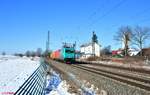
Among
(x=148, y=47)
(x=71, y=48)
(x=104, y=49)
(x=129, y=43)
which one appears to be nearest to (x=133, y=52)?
(x=148, y=47)

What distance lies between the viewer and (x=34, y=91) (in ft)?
41.7

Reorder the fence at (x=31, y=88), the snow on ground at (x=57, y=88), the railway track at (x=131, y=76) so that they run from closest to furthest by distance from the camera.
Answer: the fence at (x=31, y=88), the snow on ground at (x=57, y=88), the railway track at (x=131, y=76)

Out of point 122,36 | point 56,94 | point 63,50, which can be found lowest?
point 56,94

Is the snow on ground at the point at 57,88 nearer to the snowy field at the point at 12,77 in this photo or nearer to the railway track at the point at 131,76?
the snowy field at the point at 12,77

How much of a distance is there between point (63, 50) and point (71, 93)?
5112 centimetres

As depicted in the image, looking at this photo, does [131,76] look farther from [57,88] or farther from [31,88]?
[31,88]

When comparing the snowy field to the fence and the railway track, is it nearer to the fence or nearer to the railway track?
the fence

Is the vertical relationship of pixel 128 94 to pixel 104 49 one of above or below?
below

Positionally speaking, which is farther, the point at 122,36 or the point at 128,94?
the point at 122,36

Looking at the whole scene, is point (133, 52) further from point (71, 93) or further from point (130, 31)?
point (71, 93)

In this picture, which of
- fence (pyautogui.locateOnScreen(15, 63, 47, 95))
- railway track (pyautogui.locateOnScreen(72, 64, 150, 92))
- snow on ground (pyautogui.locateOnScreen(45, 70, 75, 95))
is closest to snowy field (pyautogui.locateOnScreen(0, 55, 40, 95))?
fence (pyautogui.locateOnScreen(15, 63, 47, 95))

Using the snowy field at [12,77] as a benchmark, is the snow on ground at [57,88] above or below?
below

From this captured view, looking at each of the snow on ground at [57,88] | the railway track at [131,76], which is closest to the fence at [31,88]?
the snow on ground at [57,88]

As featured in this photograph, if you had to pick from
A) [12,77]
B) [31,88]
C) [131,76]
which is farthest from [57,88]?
[12,77]
